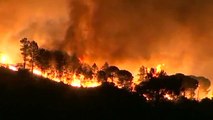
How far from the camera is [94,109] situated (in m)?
156

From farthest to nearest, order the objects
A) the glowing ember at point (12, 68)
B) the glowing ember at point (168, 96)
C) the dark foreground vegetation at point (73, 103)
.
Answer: the glowing ember at point (168, 96) < the glowing ember at point (12, 68) < the dark foreground vegetation at point (73, 103)

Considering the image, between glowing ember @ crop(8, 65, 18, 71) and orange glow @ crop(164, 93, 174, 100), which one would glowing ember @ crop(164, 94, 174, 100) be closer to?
orange glow @ crop(164, 93, 174, 100)

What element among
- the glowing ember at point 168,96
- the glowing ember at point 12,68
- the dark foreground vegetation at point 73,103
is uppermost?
the glowing ember at point 12,68

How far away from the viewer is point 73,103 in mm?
162125

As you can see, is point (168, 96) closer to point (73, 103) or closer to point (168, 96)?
point (168, 96)

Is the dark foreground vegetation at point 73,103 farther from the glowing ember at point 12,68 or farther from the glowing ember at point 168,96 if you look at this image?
the glowing ember at point 168,96

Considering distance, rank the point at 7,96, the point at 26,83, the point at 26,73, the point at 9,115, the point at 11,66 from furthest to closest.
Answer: the point at 11,66, the point at 26,73, the point at 26,83, the point at 7,96, the point at 9,115

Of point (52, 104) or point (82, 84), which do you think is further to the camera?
point (82, 84)

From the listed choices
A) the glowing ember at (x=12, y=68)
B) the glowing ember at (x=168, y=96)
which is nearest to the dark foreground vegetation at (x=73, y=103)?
the glowing ember at (x=12, y=68)

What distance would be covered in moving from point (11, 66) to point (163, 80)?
53.4m

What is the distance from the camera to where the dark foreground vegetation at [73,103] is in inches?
5807

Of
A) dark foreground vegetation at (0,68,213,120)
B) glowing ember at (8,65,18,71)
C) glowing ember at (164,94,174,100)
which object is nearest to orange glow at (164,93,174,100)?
glowing ember at (164,94,174,100)

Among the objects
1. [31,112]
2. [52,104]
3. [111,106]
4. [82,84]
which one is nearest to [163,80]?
[82,84]

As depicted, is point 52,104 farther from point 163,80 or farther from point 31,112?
point 163,80
